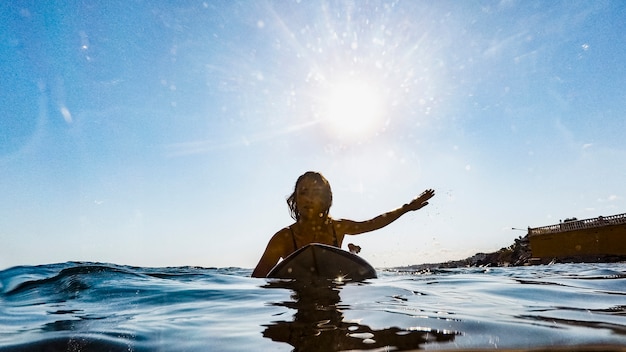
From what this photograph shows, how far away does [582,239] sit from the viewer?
28484 mm

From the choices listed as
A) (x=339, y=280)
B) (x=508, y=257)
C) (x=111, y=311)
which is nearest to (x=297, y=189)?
(x=339, y=280)

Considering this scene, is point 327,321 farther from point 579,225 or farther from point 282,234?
point 579,225

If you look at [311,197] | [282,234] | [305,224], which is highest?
[311,197]

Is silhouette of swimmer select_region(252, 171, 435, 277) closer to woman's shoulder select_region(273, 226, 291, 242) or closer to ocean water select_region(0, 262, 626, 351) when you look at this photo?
woman's shoulder select_region(273, 226, 291, 242)

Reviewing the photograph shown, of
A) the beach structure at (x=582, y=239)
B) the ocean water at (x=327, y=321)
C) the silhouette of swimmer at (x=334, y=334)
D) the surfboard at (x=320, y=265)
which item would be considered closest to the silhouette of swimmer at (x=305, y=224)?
the surfboard at (x=320, y=265)

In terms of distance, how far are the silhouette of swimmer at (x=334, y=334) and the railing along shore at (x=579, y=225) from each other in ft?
106

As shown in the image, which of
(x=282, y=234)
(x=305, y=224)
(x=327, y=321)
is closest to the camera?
(x=327, y=321)

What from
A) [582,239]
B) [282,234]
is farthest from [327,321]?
[582,239]

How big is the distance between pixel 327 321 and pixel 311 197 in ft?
11.0

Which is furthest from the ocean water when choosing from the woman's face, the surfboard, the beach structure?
the beach structure

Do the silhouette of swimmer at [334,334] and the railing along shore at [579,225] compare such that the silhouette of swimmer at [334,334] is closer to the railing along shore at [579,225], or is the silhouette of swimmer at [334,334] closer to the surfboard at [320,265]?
the surfboard at [320,265]

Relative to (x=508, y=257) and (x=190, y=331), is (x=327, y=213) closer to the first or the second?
(x=190, y=331)

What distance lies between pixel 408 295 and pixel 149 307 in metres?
2.07

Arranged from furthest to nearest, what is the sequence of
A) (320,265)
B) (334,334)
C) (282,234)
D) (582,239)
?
(582,239) → (282,234) → (320,265) → (334,334)
